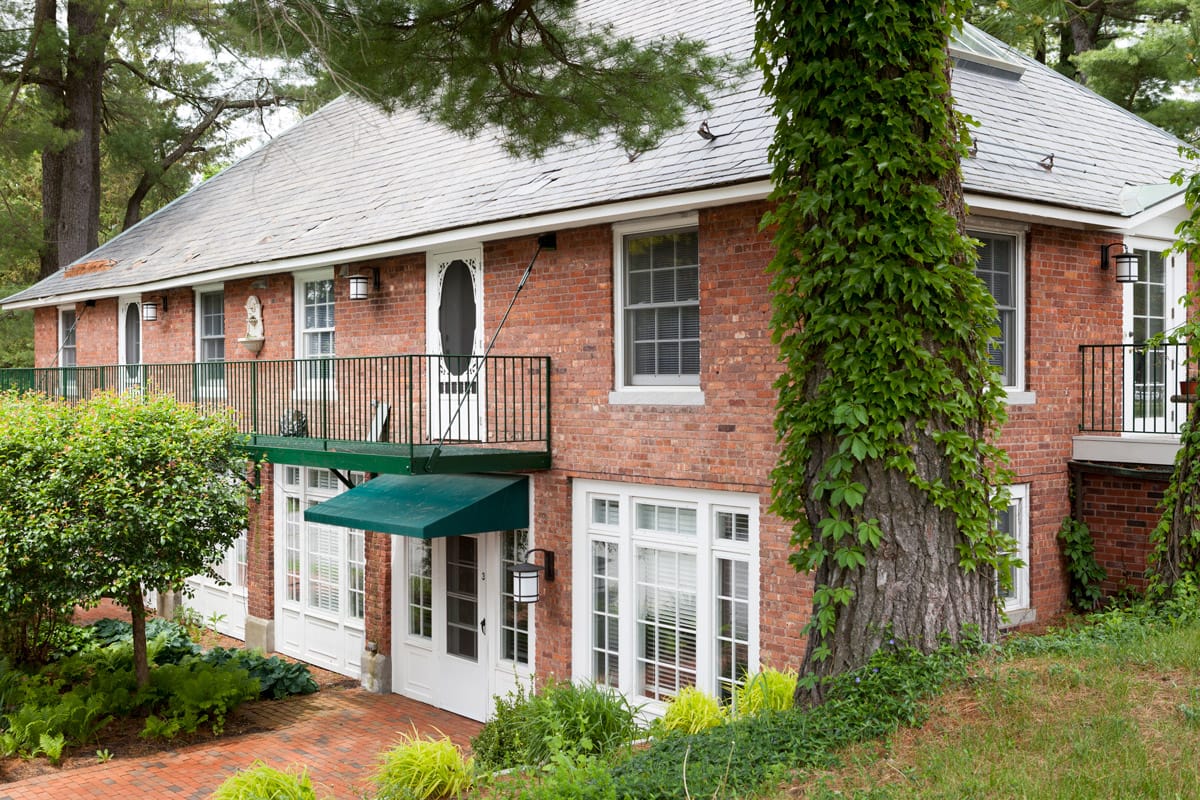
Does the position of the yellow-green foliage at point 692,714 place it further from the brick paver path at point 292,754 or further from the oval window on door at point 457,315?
the oval window on door at point 457,315

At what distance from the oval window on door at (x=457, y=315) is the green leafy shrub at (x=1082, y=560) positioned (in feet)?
21.3

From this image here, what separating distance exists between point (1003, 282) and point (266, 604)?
1104 centimetres

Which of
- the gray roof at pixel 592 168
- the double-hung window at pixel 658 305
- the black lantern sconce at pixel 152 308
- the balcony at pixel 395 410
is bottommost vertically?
the balcony at pixel 395 410

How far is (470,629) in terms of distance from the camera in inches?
504

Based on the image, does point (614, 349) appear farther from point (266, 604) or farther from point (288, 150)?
point (288, 150)

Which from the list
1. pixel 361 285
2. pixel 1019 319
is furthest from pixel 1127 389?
pixel 361 285

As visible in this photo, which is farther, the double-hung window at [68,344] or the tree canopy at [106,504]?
the double-hung window at [68,344]

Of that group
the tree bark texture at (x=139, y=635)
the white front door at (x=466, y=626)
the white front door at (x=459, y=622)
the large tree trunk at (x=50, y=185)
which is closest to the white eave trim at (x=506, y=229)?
the white front door at (x=459, y=622)

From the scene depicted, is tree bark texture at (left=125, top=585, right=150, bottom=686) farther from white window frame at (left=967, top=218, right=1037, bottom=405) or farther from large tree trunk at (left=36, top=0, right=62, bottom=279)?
large tree trunk at (left=36, top=0, right=62, bottom=279)

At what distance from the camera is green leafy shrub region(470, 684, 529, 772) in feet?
27.6

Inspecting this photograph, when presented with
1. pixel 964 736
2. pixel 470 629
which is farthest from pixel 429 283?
pixel 964 736

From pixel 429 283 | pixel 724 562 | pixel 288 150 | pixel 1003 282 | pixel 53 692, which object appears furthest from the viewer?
pixel 288 150

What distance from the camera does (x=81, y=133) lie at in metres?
24.5

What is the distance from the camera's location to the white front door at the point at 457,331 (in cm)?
1251
